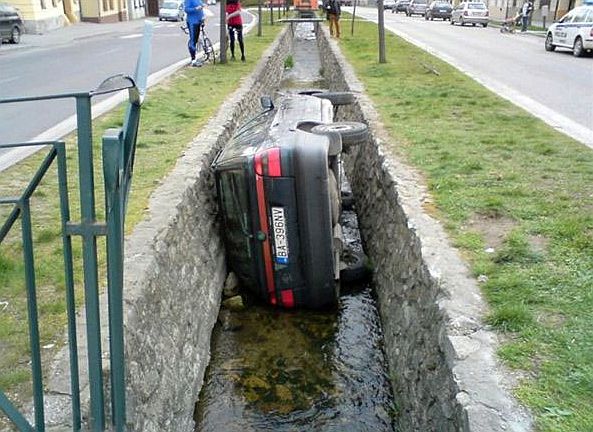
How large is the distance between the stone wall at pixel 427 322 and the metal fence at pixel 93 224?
1.52 metres

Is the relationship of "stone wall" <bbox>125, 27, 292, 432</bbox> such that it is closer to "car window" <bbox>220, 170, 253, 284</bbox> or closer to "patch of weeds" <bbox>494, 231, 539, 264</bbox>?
"car window" <bbox>220, 170, 253, 284</bbox>

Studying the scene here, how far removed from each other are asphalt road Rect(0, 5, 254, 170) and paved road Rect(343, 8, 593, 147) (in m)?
5.90

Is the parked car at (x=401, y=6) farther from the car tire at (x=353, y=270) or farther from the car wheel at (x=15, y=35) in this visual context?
the car tire at (x=353, y=270)

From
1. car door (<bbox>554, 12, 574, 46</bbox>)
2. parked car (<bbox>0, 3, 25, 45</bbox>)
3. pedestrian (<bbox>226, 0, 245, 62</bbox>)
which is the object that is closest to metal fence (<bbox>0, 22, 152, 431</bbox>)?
pedestrian (<bbox>226, 0, 245, 62</bbox>)

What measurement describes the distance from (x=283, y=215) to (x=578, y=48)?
61.6 feet

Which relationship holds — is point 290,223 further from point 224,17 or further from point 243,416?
point 224,17

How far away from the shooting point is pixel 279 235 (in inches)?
219

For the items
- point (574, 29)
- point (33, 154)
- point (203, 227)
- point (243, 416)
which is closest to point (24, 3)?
point (574, 29)

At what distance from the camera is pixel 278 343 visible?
18.3ft

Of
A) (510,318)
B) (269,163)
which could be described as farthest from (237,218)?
(510,318)

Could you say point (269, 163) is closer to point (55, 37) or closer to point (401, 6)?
point (55, 37)

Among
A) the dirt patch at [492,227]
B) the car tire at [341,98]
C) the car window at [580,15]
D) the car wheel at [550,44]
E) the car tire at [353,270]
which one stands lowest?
the car tire at [353,270]

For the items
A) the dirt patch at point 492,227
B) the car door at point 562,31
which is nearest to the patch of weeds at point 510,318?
the dirt patch at point 492,227

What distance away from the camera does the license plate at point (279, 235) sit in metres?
5.48
